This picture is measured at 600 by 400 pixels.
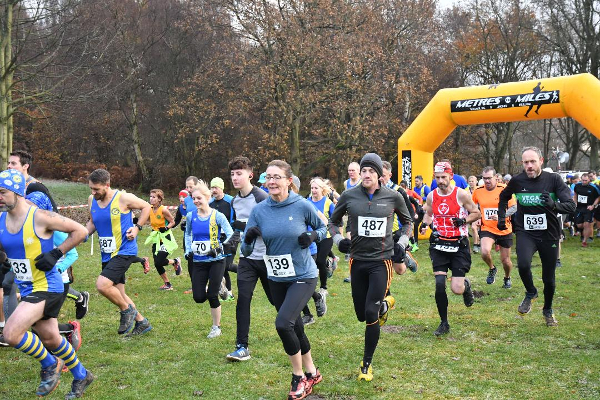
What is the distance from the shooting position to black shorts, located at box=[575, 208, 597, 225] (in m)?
17.0

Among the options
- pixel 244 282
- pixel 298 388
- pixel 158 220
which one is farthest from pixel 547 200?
pixel 158 220

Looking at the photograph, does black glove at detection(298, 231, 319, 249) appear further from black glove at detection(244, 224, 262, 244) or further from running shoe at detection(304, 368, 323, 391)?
running shoe at detection(304, 368, 323, 391)

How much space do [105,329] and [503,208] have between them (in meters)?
5.57

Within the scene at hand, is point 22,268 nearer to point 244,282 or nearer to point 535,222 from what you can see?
point 244,282

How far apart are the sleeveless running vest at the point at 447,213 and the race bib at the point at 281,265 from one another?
269cm

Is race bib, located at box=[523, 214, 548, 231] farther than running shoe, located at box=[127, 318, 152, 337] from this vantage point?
No

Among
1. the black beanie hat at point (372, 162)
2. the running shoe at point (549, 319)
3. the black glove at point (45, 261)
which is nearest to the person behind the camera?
the black glove at point (45, 261)

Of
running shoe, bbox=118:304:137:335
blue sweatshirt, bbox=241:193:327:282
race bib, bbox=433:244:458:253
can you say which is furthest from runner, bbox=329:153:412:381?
running shoe, bbox=118:304:137:335

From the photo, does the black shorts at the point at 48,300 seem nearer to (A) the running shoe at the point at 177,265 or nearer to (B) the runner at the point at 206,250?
(B) the runner at the point at 206,250

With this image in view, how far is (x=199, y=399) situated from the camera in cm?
529

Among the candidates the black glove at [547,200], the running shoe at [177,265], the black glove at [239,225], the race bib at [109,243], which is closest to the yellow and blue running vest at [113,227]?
the race bib at [109,243]

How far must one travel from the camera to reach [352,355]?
6.51m

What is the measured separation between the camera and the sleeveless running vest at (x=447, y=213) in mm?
7203

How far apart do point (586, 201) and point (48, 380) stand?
1603 cm
